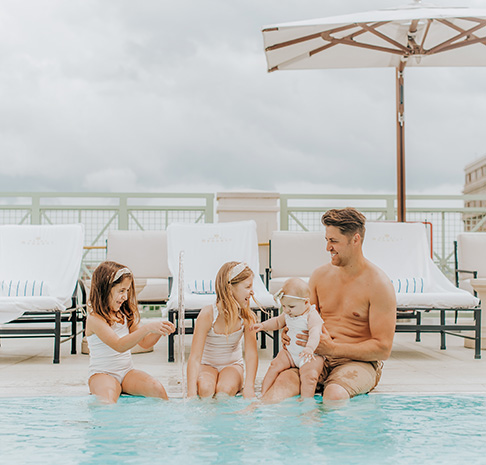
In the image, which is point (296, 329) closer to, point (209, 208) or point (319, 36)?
point (319, 36)

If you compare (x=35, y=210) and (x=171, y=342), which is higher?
(x=35, y=210)

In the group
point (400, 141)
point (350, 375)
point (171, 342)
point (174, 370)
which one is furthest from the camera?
point (400, 141)

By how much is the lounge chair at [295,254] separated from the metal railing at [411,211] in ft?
5.89

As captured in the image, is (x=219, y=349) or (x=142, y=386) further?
(x=219, y=349)

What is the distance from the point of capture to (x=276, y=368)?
297cm

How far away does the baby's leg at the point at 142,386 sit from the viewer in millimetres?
2877

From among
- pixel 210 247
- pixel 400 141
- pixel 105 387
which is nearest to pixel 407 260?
pixel 400 141

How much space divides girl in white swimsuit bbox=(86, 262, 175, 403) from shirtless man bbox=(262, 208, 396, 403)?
0.68m

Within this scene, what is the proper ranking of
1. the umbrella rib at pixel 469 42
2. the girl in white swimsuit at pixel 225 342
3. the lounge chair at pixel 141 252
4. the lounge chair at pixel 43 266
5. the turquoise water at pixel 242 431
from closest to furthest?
the turquoise water at pixel 242 431
the girl in white swimsuit at pixel 225 342
the lounge chair at pixel 43 266
the umbrella rib at pixel 469 42
the lounge chair at pixel 141 252

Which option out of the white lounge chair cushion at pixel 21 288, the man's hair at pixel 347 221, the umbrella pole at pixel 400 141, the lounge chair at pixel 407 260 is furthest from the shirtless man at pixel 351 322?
the umbrella pole at pixel 400 141

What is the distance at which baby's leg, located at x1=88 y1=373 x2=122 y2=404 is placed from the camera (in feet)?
9.24

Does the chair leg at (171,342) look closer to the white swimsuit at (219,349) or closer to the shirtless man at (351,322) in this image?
the white swimsuit at (219,349)

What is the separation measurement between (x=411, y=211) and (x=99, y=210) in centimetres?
427

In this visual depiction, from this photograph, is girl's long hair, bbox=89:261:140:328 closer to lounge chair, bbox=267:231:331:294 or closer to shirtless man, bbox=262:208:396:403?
shirtless man, bbox=262:208:396:403
